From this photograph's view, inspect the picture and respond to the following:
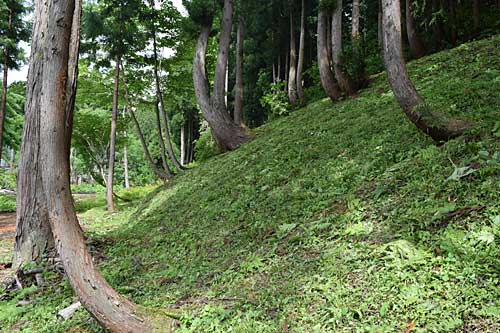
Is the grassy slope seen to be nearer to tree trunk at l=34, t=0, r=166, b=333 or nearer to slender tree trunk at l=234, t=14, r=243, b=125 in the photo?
tree trunk at l=34, t=0, r=166, b=333

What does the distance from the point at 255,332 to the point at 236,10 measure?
35.1 feet

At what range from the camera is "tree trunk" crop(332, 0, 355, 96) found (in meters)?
8.52

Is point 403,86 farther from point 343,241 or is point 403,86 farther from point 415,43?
point 415,43

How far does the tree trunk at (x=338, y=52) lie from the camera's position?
8.52 m

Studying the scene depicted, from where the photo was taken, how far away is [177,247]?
4.69 m

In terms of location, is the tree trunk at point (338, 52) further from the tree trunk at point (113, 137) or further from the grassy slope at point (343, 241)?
the tree trunk at point (113, 137)

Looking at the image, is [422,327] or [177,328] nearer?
[422,327]

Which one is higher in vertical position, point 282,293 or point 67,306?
point 282,293

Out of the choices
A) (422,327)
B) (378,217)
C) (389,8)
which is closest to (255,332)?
(422,327)

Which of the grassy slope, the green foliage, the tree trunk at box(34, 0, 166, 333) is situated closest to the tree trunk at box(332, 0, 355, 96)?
the grassy slope

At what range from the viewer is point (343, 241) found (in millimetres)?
3088

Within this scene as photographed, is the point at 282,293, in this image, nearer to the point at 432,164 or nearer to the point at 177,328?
the point at 177,328

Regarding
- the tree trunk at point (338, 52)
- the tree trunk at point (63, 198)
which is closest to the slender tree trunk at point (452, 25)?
the tree trunk at point (338, 52)

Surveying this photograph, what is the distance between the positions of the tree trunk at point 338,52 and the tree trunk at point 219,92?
2651 mm
